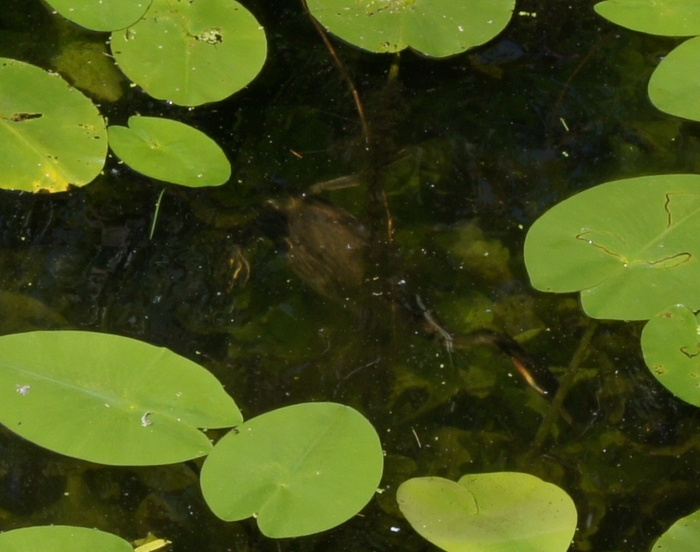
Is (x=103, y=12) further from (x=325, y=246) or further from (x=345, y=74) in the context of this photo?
(x=325, y=246)

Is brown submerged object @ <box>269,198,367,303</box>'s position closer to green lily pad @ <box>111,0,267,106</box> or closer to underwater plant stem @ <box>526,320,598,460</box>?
green lily pad @ <box>111,0,267,106</box>

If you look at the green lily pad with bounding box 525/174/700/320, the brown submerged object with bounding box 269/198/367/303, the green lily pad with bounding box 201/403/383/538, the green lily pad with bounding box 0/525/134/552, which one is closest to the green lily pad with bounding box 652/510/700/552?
the green lily pad with bounding box 525/174/700/320

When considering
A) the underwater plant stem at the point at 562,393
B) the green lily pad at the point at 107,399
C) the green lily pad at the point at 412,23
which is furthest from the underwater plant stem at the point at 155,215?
the underwater plant stem at the point at 562,393

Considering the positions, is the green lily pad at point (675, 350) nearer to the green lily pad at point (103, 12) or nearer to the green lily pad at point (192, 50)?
the green lily pad at point (192, 50)

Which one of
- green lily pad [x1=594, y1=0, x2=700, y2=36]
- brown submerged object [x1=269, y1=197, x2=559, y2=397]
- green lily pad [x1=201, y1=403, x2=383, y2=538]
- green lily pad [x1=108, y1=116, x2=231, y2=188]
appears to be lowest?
green lily pad [x1=201, y1=403, x2=383, y2=538]

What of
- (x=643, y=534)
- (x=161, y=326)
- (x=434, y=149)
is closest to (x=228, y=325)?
(x=161, y=326)

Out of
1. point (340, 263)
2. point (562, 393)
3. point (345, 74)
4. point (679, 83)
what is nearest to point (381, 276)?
point (340, 263)

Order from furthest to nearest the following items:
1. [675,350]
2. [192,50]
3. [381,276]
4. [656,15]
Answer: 1. [656,15]
2. [192,50]
3. [381,276]
4. [675,350]
